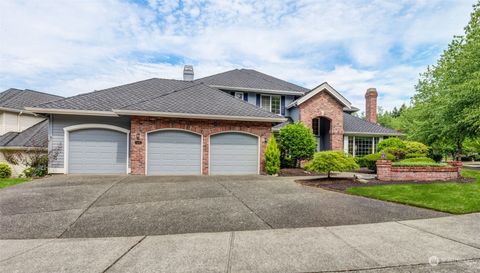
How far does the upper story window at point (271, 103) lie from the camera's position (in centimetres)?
1967

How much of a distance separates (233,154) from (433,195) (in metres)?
8.57

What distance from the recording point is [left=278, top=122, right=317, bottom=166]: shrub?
582 inches

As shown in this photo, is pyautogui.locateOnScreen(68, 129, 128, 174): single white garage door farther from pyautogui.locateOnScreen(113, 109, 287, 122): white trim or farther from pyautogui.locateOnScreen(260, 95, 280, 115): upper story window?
pyautogui.locateOnScreen(260, 95, 280, 115): upper story window

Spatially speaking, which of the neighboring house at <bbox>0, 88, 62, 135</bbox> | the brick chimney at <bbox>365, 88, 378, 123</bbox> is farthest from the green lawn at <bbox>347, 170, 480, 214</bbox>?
the neighboring house at <bbox>0, 88, 62, 135</bbox>

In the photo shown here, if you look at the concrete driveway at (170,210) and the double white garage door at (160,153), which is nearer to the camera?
the concrete driveway at (170,210)

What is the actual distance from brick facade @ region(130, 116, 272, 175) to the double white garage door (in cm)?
24

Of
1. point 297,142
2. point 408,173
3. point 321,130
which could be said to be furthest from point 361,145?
point 408,173

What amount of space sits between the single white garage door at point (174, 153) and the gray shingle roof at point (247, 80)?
8.25 meters

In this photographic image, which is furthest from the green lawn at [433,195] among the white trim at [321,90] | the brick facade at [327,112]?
the white trim at [321,90]

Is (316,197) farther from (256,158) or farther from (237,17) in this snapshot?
(237,17)

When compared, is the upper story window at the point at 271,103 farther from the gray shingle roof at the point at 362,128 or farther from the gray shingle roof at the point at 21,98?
the gray shingle roof at the point at 21,98

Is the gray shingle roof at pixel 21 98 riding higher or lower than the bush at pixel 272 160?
higher

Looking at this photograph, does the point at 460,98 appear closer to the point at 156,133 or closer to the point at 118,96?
the point at 156,133

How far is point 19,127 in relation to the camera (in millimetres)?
16953
